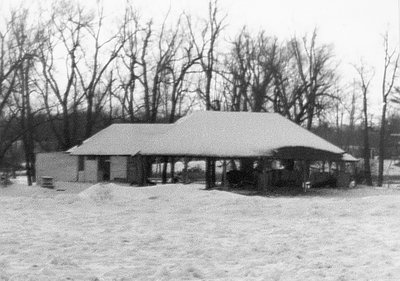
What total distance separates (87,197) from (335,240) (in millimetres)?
14692

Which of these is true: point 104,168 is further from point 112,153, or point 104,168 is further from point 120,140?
point 112,153

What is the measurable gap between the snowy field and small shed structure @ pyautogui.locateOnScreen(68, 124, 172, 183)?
19.9 m

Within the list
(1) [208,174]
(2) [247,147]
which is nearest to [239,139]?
(2) [247,147]

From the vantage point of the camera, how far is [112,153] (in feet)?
142

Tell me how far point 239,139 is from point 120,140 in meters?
12.2

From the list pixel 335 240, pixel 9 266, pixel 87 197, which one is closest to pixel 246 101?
pixel 87 197

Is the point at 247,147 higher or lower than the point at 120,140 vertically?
lower

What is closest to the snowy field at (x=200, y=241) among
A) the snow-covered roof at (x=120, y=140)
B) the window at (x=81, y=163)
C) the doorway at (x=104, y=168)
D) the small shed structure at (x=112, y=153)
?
the snow-covered roof at (x=120, y=140)

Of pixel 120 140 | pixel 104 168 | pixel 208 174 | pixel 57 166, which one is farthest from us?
pixel 57 166

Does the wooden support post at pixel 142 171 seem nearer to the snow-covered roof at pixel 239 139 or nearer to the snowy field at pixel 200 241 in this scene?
the snow-covered roof at pixel 239 139

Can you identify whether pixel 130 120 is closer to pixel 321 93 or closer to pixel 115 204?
pixel 321 93

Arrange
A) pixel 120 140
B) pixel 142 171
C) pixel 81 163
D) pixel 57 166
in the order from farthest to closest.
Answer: pixel 57 166, pixel 81 163, pixel 120 140, pixel 142 171

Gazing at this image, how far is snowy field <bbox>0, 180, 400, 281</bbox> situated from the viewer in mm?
9586

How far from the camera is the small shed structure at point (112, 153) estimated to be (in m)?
43.8
